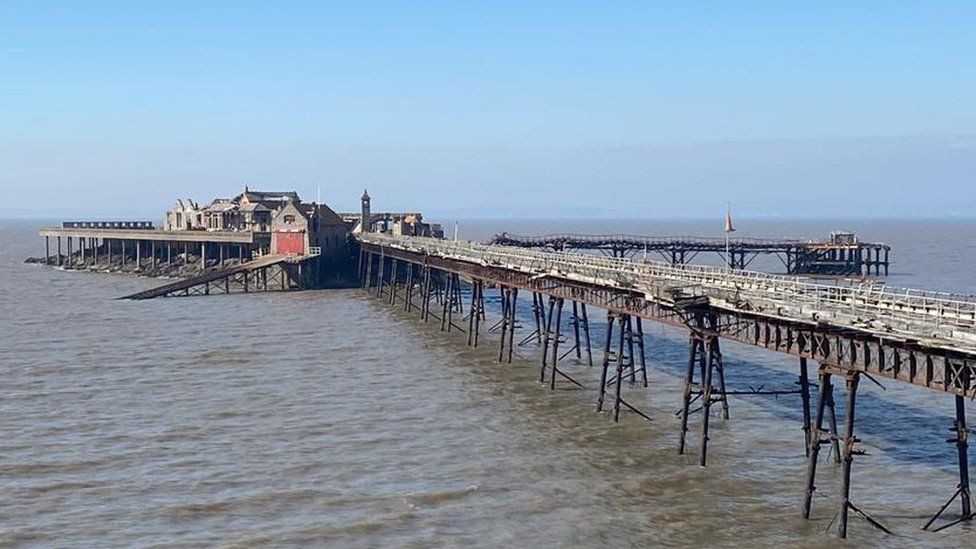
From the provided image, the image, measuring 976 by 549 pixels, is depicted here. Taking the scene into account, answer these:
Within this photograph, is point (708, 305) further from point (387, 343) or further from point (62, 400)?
point (387, 343)

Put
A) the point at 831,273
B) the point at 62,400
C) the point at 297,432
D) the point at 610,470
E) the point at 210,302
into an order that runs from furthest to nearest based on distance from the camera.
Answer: the point at 831,273
the point at 210,302
the point at 62,400
the point at 297,432
the point at 610,470

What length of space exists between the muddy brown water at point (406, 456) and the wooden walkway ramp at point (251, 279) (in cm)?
3423

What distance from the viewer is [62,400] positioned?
152 ft

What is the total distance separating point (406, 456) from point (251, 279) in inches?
2775

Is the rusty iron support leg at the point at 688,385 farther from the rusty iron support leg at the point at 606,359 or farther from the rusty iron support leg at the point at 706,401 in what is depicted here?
the rusty iron support leg at the point at 606,359

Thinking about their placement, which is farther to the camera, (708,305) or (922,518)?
(708,305)

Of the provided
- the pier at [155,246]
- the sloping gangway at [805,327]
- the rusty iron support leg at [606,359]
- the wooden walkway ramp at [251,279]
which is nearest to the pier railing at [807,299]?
the sloping gangway at [805,327]

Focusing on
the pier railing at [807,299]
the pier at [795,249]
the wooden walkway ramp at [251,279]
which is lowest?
the wooden walkway ramp at [251,279]

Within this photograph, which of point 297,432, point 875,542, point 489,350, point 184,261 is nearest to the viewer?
point 875,542

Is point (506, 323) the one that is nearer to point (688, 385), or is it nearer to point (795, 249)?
point (688, 385)

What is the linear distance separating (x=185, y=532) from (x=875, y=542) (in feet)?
59.3

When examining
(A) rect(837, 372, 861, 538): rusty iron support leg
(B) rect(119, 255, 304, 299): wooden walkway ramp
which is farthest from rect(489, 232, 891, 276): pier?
(A) rect(837, 372, 861, 538): rusty iron support leg

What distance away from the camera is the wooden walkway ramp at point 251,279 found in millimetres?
97062

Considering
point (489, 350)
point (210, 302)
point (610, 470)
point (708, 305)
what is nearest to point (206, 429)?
point (610, 470)
